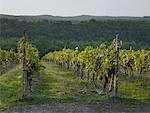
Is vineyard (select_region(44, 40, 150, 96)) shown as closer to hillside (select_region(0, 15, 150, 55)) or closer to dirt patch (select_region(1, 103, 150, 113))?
dirt patch (select_region(1, 103, 150, 113))

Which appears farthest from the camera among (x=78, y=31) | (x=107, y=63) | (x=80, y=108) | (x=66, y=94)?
(x=78, y=31)

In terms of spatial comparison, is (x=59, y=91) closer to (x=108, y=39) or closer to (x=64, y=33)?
(x=108, y=39)

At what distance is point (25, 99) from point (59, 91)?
14.6 ft

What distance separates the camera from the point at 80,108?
21250 mm

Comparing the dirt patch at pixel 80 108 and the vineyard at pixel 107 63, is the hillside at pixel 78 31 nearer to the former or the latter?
the vineyard at pixel 107 63

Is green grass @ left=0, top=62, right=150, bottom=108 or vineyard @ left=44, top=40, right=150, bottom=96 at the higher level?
vineyard @ left=44, top=40, right=150, bottom=96

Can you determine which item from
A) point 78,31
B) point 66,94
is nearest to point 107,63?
point 66,94

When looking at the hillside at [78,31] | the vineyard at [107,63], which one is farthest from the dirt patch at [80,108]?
the hillside at [78,31]

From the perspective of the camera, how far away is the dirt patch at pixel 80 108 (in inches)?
809

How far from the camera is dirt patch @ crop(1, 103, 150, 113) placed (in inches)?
809

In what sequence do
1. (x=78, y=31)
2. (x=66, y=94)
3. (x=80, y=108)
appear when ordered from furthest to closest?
(x=78, y=31), (x=66, y=94), (x=80, y=108)

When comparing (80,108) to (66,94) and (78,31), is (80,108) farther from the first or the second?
(78,31)

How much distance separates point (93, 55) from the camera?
33781 mm

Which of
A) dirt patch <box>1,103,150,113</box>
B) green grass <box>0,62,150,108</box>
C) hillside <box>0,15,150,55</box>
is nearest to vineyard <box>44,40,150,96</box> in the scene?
green grass <box>0,62,150,108</box>
